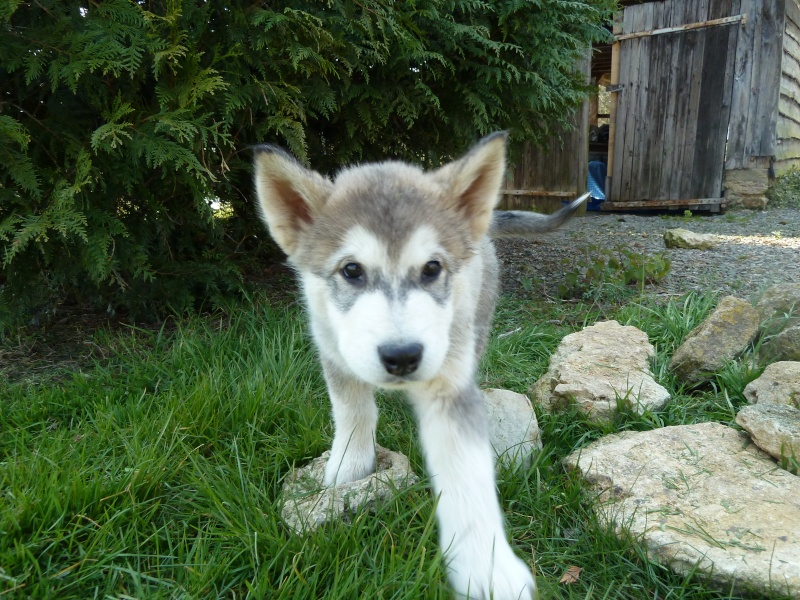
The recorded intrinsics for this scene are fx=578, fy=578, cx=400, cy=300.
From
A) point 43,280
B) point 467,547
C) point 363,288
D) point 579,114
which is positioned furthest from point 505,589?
point 579,114

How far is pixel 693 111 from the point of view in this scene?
10844mm

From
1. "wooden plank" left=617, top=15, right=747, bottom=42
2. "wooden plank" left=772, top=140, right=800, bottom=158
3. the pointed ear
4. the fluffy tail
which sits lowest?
the fluffy tail

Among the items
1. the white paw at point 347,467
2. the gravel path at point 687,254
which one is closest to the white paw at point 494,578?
the white paw at point 347,467

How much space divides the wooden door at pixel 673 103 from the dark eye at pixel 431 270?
10390 mm

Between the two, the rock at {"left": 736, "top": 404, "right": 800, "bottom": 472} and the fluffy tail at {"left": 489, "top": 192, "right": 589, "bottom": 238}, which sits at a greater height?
the fluffy tail at {"left": 489, "top": 192, "right": 589, "bottom": 238}

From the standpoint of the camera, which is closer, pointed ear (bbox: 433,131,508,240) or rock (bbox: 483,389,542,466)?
pointed ear (bbox: 433,131,508,240)

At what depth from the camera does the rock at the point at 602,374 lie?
3.07 metres

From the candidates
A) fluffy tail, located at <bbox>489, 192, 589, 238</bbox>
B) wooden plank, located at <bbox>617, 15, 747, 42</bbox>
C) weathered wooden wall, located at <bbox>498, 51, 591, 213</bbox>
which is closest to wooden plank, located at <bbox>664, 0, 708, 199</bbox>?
wooden plank, located at <bbox>617, 15, 747, 42</bbox>

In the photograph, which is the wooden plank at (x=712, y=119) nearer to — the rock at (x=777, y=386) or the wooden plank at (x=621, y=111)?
the wooden plank at (x=621, y=111)

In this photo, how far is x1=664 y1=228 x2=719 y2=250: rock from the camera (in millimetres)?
6707

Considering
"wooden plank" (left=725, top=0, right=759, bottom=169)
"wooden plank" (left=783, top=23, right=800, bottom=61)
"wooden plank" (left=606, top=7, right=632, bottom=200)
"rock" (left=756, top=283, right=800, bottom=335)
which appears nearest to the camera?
"rock" (left=756, top=283, right=800, bottom=335)

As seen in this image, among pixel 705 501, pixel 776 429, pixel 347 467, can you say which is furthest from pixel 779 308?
pixel 347 467

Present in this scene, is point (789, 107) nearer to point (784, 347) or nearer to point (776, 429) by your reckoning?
point (784, 347)

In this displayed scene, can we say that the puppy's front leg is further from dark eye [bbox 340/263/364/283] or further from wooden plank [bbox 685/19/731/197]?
wooden plank [bbox 685/19/731/197]
